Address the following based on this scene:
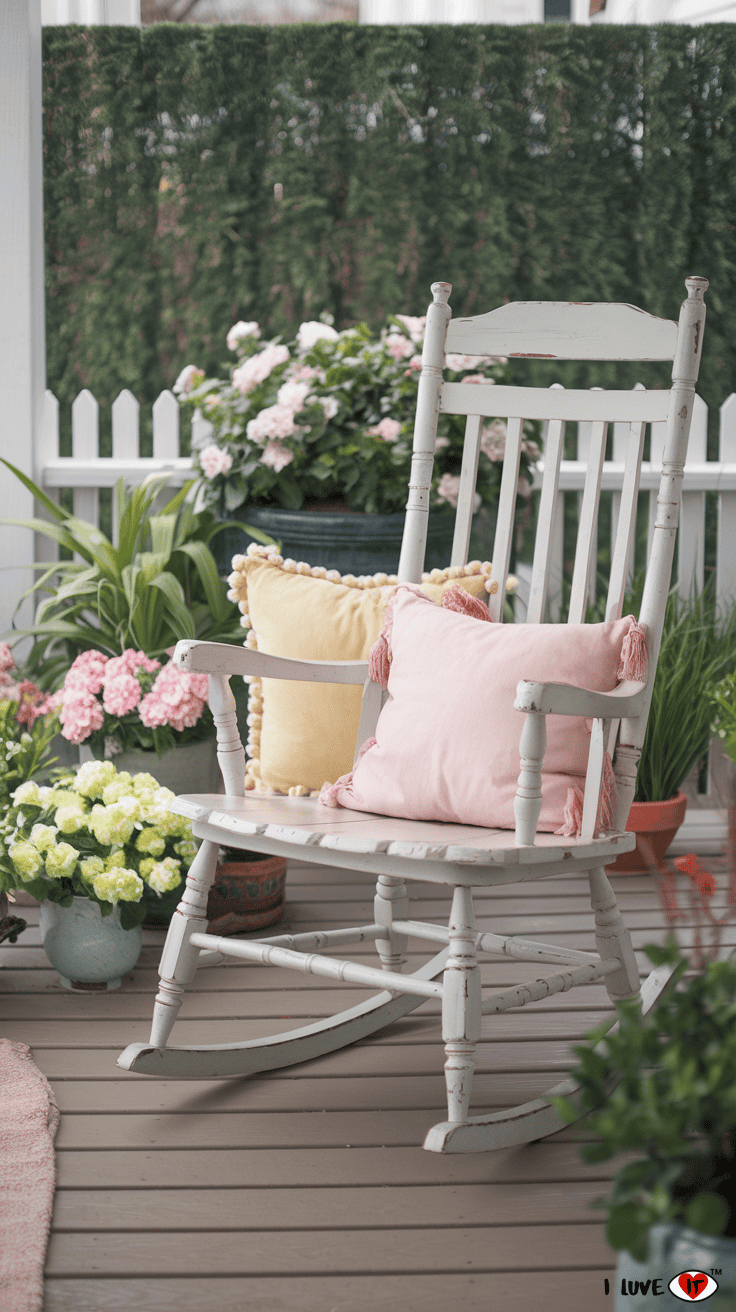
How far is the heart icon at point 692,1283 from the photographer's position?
87 cm

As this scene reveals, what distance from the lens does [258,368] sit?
2945mm

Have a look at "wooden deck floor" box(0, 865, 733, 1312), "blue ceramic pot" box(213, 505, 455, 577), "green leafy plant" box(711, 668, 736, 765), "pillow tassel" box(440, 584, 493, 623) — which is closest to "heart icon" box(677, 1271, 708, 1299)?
"wooden deck floor" box(0, 865, 733, 1312)

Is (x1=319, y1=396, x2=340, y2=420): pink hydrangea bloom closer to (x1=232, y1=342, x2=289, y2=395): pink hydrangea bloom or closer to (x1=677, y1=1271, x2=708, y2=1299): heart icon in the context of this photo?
(x1=232, y1=342, x2=289, y2=395): pink hydrangea bloom

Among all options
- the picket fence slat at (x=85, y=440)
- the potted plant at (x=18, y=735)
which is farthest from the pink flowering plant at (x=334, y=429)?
the potted plant at (x=18, y=735)

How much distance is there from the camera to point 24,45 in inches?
113

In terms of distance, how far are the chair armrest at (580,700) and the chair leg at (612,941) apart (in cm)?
27

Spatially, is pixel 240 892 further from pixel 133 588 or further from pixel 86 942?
pixel 133 588

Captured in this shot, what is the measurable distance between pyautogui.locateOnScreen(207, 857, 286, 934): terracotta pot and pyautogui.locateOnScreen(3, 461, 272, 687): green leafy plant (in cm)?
56

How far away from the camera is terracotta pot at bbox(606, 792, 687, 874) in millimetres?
2674

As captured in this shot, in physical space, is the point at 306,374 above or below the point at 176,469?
above

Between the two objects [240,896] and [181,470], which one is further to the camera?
[181,470]

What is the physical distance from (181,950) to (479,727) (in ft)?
1.71

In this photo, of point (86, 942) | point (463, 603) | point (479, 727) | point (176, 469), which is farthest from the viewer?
point (176, 469)

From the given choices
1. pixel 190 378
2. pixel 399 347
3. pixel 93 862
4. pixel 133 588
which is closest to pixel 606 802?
pixel 93 862
